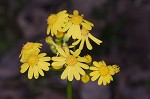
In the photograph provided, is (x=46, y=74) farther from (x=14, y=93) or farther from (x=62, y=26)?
(x=62, y=26)

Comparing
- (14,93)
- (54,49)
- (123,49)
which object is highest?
(123,49)

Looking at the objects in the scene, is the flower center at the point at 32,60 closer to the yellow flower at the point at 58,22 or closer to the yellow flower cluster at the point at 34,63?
the yellow flower cluster at the point at 34,63

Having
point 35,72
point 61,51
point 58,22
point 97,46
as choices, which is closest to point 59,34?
point 58,22

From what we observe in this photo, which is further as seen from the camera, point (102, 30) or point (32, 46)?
point (102, 30)

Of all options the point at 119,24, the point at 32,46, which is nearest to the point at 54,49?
the point at 32,46

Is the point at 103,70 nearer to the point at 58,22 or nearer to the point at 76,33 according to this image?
the point at 76,33

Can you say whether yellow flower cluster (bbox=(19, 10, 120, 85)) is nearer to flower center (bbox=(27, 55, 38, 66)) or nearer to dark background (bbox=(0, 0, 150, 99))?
flower center (bbox=(27, 55, 38, 66))
